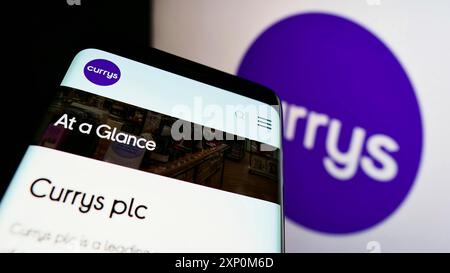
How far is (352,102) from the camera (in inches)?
24.0

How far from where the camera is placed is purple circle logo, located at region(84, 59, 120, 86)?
1.27 ft

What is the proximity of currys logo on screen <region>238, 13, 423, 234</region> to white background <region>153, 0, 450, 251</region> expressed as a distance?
0.07 ft

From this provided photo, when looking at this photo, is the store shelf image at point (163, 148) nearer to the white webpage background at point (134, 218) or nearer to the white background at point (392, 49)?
the white webpage background at point (134, 218)

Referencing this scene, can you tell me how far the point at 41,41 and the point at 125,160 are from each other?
1.03 ft

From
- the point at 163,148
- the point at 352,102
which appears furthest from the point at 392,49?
the point at 163,148

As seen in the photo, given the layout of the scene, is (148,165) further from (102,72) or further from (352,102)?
(352,102)

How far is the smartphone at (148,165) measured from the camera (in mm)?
296

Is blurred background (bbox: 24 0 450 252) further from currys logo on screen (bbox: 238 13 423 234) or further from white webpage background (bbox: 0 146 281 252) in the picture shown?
white webpage background (bbox: 0 146 281 252)

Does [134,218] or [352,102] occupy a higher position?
[352,102]

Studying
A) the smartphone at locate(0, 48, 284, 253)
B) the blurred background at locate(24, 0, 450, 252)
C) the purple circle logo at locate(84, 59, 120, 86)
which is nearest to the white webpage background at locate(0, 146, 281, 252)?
the smartphone at locate(0, 48, 284, 253)

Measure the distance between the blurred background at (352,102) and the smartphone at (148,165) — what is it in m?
0.18

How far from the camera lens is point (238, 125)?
0.42 meters

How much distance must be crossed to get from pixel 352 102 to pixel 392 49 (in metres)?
0.15
